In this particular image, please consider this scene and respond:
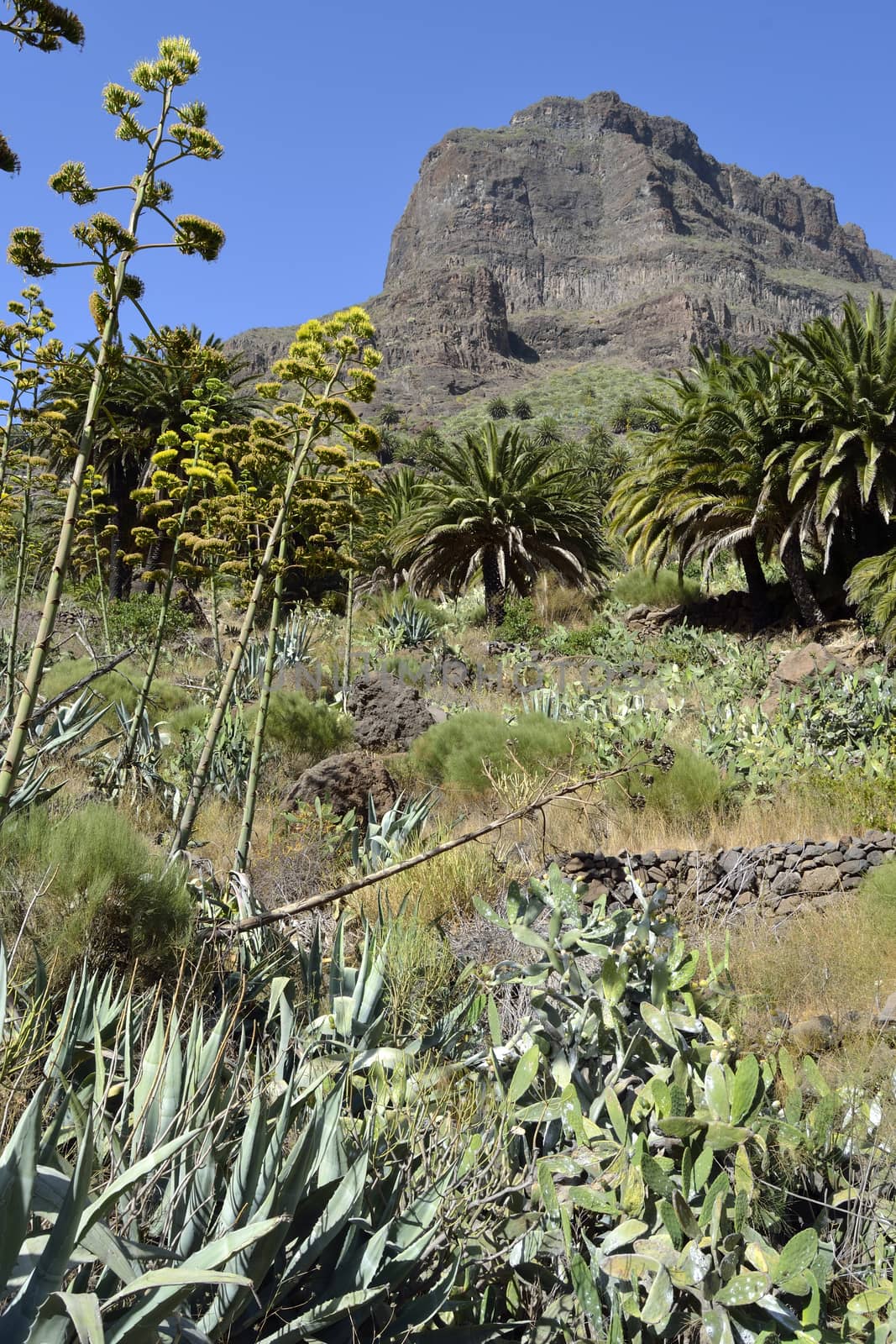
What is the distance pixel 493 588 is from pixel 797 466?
5.20 meters

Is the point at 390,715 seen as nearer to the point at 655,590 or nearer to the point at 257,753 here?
the point at 257,753

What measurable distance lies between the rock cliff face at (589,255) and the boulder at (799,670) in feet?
222

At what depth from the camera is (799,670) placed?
8422mm

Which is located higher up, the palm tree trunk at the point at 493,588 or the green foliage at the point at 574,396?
the green foliage at the point at 574,396

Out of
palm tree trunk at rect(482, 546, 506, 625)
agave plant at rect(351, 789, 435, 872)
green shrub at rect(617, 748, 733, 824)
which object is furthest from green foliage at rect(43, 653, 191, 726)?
palm tree trunk at rect(482, 546, 506, 625)

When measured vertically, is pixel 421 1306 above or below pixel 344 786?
below

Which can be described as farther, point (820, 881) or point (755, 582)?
point (755, 582)

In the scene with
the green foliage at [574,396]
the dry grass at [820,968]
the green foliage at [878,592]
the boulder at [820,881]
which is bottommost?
the dry grass at [820,968]

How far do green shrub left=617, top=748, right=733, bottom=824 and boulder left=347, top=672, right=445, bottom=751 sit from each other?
2489mm

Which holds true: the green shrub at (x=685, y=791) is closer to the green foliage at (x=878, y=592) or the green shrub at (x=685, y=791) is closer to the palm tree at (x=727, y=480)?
the green foliage at (x=878, y=592)

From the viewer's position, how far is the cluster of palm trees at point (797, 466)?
32.0 ft

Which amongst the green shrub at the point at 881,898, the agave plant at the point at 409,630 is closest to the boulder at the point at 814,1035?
the green shrub at the point at 881,898

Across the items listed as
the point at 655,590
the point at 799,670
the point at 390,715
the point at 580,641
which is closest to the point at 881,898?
the point at 799,670

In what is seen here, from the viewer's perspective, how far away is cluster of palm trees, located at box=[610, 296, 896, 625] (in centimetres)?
975
